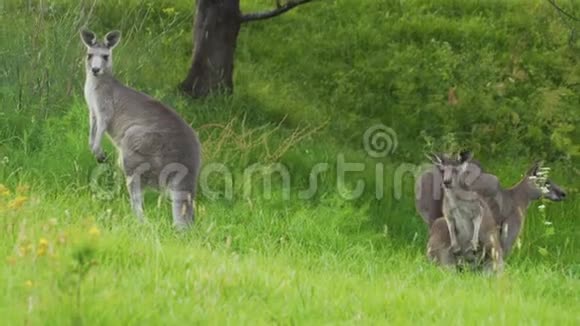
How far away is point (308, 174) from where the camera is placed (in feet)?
37.3

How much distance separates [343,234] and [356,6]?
9.65 m

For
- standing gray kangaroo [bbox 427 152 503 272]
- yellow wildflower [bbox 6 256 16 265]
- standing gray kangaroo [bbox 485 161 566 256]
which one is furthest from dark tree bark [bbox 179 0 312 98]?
yellow wildflower [bbox 6 256 16 265]

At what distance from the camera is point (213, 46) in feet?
45.1

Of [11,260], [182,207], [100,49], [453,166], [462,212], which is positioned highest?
[100,49]

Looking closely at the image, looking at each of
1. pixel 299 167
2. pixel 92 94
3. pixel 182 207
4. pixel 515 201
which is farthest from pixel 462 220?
pixel 92 94

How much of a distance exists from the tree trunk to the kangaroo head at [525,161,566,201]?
4.64 meters

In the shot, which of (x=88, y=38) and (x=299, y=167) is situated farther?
(x=299, y=167)

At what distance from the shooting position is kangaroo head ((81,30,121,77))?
9812 millimetres

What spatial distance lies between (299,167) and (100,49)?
273 cm

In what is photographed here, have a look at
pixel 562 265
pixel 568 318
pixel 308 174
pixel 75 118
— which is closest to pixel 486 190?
pixel 562 265

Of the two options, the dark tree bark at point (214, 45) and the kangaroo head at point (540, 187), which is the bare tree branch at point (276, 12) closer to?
the dark tree bark at point (214, 45)

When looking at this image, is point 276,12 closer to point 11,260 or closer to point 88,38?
point 88,38

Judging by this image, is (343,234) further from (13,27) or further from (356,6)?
(356,6)

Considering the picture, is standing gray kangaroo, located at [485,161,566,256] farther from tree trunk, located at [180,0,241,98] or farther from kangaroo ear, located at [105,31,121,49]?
tree trunk, located at [180,0,241,98]
